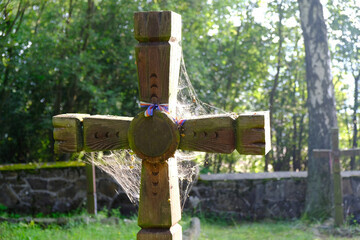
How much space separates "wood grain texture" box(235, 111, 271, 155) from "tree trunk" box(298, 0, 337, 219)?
5360mm

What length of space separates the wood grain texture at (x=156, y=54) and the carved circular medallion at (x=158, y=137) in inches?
4.7

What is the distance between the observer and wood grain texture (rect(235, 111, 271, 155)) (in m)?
2.33

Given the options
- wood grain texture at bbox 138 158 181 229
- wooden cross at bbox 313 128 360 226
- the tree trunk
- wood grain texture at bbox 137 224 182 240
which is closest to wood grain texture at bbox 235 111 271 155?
wood grain texture at bbox 138 158 181 229

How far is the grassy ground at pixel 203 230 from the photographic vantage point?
5234 mm

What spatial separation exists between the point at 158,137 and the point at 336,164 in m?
5.17

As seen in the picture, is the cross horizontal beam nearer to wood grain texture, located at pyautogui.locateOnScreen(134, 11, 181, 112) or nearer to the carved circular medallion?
the carved circular medallion

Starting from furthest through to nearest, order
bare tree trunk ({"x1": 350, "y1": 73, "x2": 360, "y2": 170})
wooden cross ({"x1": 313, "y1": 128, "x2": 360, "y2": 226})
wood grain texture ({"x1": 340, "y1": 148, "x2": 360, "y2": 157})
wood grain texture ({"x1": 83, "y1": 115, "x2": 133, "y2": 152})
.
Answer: bare tree trunk ({"x1": 350, "y1": 73, "x2": 360, "y2": 170})
wood grain texture ({"x1": 340, "y1": 148, "x2": 360, "y2": 157})
wooden cross ({"x1": 313, "y1": 128, "x2": 360, "y2": 226})
wood grain texture ({"x1": 83, "y1": 115, "x2": 133, "y2": 152})

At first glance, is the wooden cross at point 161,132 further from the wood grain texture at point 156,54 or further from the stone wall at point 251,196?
the stone wall at point 251,196

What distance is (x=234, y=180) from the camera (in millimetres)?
7535

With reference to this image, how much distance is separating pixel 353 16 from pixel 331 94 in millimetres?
2494

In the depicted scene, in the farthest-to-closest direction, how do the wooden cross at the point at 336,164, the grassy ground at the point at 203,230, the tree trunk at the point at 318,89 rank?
the tree trunk at the point at 318,89 → the wooden cross at the point at 336,164 → the grassy ground at the point at 203,230

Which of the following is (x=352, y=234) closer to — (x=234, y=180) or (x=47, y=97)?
(x=234, y=180)

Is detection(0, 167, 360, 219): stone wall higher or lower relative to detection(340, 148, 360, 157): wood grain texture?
lower

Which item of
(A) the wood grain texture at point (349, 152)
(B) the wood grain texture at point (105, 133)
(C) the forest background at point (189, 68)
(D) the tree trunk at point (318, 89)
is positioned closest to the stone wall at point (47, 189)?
(C) the forest background at point (189, 68)
